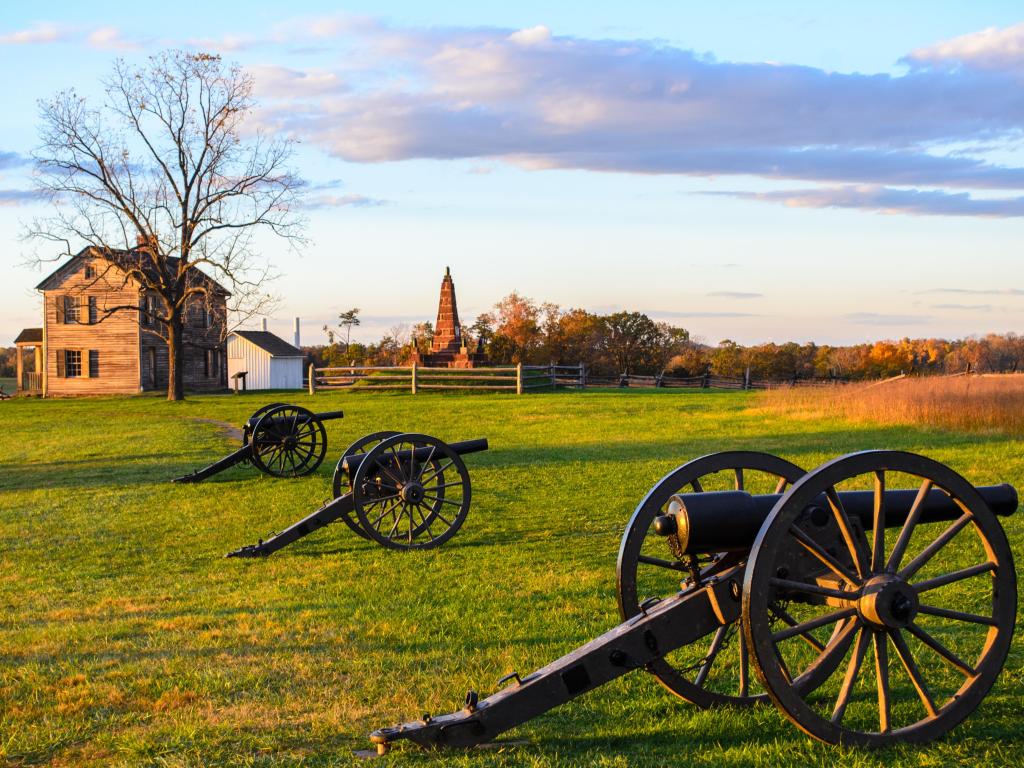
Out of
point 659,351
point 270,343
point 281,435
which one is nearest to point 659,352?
point 659,351

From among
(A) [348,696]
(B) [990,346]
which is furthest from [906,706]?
(B) [990,346]

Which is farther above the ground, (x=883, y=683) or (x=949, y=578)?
(x=949, y=578)

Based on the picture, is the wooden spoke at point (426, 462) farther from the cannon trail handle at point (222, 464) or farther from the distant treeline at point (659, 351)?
the distant treeline at point (659, 351)

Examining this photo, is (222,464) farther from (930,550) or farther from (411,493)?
(930,550)

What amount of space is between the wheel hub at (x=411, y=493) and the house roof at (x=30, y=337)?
50.4 metres

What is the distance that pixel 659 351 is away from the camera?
64812 millimetres

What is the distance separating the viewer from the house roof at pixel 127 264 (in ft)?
144

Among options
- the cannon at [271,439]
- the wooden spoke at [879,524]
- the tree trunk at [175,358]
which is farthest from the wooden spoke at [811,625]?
the tree trunk at [175,358]

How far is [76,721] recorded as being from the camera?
16.5 ft

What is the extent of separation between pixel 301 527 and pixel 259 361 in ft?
170

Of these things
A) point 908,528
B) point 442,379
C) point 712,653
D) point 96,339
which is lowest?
point 712,653

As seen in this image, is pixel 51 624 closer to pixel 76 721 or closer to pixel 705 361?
pixel 76 721

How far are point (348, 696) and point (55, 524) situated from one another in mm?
8227

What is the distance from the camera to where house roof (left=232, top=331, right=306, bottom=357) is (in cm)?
5988
